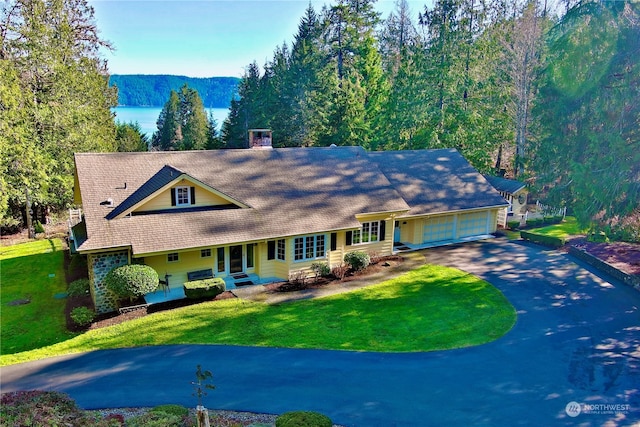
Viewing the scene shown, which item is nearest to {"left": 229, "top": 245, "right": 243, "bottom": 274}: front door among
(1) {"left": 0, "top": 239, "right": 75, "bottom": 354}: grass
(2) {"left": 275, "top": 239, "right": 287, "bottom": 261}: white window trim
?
(2) {"left": 275, "top": 239, "right": 287, "bottom": 261}: white window trim

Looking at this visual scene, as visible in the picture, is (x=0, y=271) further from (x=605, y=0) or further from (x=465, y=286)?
(x=605, y=0)

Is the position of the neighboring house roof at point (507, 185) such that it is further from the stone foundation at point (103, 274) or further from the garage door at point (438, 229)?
the stone foundation at point (103, 274)

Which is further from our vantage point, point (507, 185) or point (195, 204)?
point (507, 185)

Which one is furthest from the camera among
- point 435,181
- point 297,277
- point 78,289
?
point 435,181

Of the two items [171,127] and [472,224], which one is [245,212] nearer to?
[472,224]

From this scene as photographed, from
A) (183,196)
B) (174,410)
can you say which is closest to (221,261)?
(183,196)

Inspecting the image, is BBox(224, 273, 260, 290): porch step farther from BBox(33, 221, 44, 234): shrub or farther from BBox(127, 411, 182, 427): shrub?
BBox(33, 221, 44, 234): shrub

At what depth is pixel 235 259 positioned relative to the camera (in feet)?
70.4

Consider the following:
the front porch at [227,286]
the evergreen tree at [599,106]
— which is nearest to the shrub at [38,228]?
the front porch at [227,286]

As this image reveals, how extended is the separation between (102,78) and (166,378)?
129 feet

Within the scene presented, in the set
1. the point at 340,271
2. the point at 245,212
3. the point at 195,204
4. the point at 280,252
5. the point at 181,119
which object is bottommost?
the point at 340,271

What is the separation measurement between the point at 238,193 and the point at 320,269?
5.57 metres

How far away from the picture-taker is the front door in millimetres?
21281

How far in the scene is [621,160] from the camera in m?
18.2
